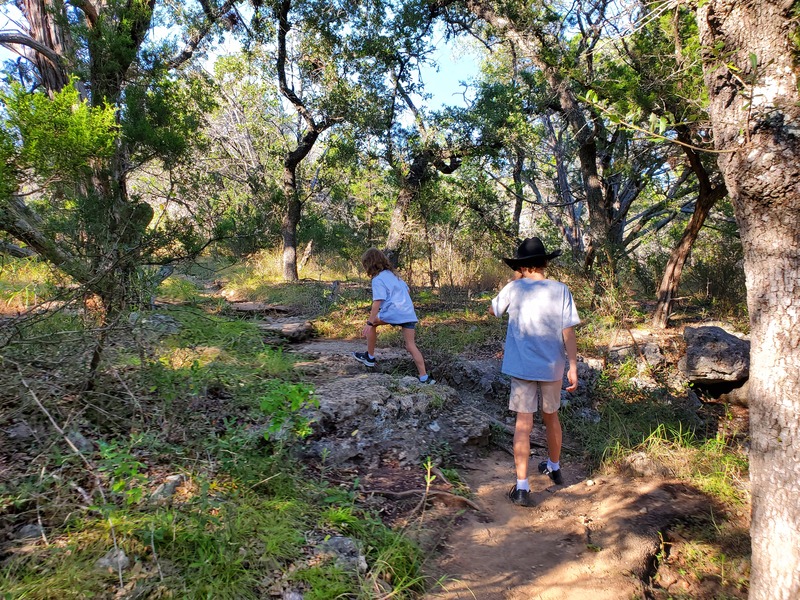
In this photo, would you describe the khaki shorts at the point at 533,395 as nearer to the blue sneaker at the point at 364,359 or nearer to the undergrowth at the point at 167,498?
the undergrowth at the point at 167,498

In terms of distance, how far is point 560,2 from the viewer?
9789 mm

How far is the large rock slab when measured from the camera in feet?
20.1

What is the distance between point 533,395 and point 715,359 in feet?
12.9

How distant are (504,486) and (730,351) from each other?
4.14 metres

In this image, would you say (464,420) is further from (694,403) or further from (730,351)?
(730,351)

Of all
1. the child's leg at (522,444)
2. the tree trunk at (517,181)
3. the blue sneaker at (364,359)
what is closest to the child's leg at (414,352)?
the blue sneaker at (364,359)

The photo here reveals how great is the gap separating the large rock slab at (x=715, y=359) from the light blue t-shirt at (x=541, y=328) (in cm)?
375

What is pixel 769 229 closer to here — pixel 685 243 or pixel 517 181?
pixel 685 243

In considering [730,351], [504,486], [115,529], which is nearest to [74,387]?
[115,529]

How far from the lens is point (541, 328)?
141 inches

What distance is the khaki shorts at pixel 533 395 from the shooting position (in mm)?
3619

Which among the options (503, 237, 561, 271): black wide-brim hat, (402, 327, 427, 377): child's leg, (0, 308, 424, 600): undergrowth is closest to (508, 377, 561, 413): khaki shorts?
(503, 237, 561, 271): black wide-brim hat

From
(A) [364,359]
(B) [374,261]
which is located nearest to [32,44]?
(B) [374,261]

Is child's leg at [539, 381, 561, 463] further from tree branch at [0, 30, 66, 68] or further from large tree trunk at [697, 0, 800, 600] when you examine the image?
tree branch at [0, 30, 66, 68]
